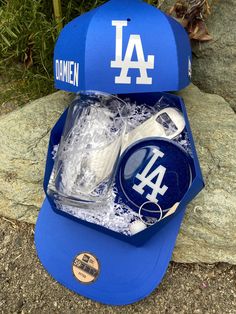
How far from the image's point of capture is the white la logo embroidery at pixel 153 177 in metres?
1.03

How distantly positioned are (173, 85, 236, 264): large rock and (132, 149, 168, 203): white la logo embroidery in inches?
5.3

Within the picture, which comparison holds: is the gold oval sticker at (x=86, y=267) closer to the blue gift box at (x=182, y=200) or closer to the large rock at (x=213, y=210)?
the blue gift box at (x=182, y=200)

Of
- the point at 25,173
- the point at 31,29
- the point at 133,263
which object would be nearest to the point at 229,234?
the point at 133,263

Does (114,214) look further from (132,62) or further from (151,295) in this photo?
(132,62)

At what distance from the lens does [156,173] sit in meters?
1.03

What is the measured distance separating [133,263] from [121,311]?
0.43ft

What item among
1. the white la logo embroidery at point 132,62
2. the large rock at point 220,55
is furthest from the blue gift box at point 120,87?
the large rock at point 220,55

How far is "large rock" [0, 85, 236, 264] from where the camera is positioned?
1109mm

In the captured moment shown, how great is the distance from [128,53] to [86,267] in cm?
55

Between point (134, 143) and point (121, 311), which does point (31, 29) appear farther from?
point (121, 311)

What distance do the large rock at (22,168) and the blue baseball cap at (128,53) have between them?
10.7 inches

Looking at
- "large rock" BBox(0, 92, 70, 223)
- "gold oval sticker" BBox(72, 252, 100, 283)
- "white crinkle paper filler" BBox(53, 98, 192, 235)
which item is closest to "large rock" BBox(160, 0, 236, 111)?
"white crinkle paper filler" BBox(53, 98, 192, 235)

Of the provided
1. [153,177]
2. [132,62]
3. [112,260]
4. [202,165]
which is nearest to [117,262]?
[112,260]

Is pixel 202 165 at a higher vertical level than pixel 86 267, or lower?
higher
